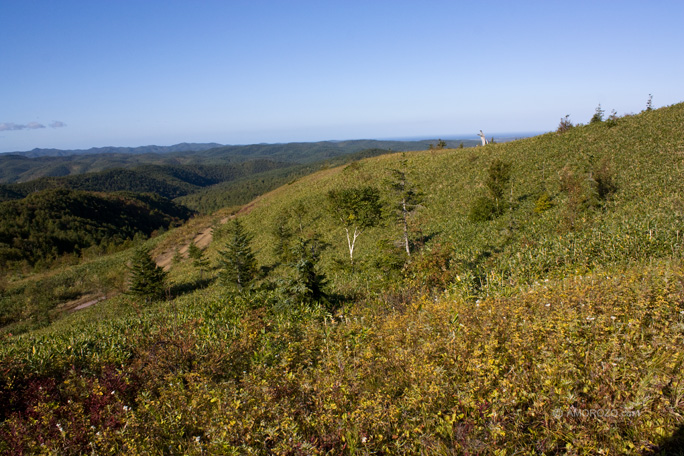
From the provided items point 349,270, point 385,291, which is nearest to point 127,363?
point 385,291

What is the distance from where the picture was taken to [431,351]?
14.7 ft

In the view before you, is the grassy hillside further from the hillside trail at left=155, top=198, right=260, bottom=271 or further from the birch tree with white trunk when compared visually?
the hillside trail at left=155, top=198, right=260, bottom=271

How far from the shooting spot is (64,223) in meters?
92.7

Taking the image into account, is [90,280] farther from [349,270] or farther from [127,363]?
[127,363]

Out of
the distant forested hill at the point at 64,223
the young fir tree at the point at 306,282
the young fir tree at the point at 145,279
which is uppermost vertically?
the young fir tree at the point at 306,282

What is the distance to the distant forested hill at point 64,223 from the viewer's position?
251 ft

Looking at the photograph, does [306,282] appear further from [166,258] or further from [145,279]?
[166,258]

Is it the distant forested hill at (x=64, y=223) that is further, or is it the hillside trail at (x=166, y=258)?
the distant forested hill at (x=64, y=223)

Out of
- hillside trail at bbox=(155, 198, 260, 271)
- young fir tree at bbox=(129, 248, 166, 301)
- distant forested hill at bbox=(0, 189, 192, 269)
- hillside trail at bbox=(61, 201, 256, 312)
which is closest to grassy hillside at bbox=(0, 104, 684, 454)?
young fir tree at bbox=(129, 248, 166, 301)

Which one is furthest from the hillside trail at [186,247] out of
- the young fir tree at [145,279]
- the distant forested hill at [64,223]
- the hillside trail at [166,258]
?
the distant forested hill at [64,223]

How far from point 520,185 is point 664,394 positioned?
27.9m

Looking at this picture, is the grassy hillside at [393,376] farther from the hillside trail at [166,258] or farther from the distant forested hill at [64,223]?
the distant forested hill at [64,223]

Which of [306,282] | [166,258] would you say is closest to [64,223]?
[166,258]

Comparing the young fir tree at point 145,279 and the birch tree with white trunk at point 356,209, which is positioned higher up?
the birch tree with white trunk at point 356,209
